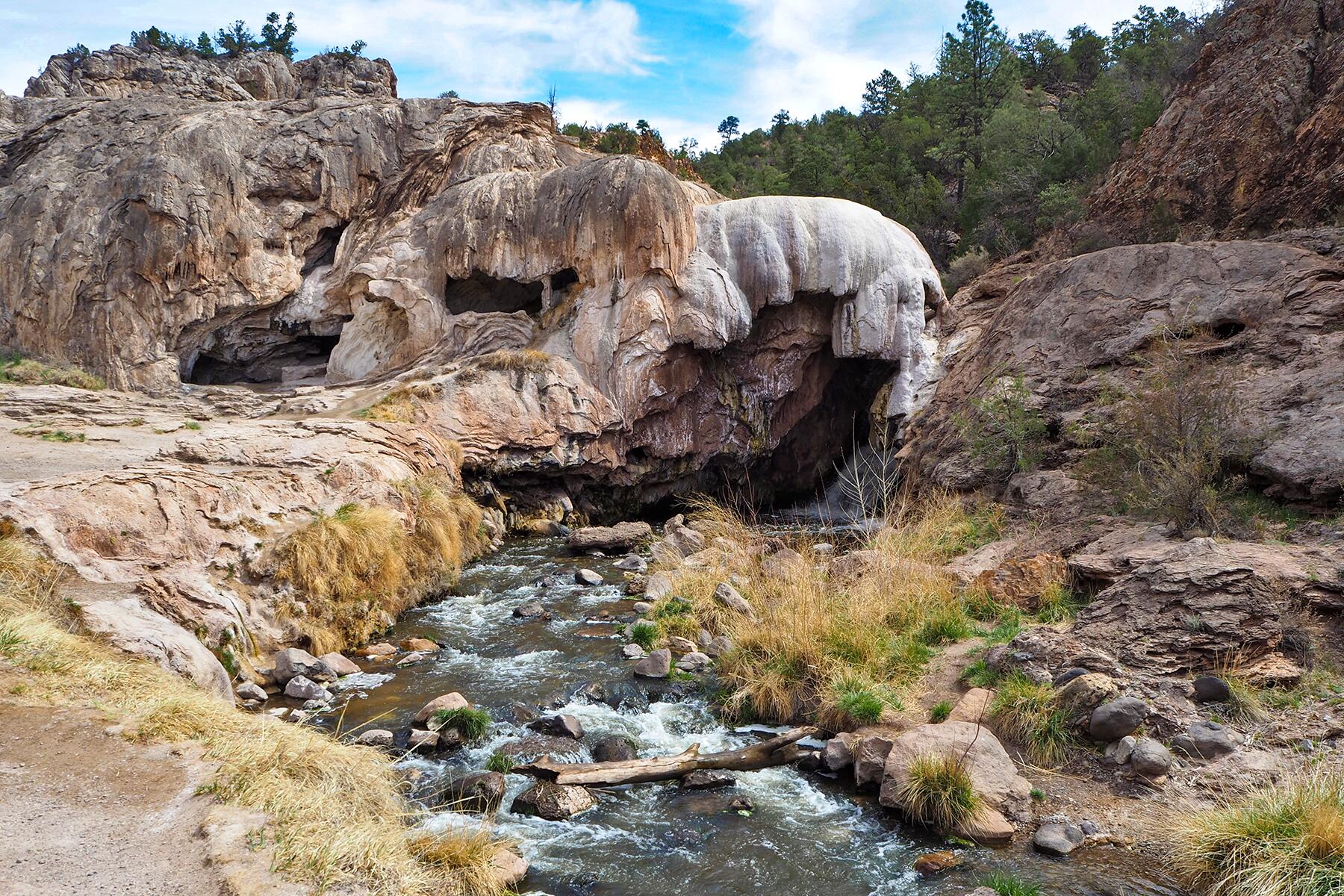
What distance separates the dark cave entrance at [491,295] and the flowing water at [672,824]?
1297 centimetres

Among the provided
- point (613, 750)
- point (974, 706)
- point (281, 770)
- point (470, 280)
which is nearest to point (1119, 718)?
point (974, 706)

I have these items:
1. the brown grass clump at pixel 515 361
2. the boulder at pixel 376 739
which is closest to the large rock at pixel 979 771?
the boulder at pixel 376 739

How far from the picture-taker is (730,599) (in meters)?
9.87

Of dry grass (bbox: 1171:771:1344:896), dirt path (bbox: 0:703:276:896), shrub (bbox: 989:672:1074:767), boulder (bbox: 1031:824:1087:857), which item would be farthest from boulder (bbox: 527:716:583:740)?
dry grass (bbox: 1171:771:1344:896)

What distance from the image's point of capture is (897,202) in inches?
1037

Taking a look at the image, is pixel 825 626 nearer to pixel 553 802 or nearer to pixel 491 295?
pixel 553 802

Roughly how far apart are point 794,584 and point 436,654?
4.02 meters

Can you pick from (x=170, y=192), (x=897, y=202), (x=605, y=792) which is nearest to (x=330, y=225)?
(x=170, y=192)

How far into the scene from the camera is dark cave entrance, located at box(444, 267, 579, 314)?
20909mm

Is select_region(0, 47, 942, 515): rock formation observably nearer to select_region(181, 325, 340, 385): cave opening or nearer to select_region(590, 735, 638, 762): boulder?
select_region(181, 325, 340, 385): cave opening

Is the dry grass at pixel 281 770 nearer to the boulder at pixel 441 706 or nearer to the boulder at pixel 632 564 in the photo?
the boulder at pixel 441 706

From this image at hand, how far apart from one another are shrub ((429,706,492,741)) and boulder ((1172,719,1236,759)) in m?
5.33

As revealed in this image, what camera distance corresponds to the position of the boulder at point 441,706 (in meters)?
7.38

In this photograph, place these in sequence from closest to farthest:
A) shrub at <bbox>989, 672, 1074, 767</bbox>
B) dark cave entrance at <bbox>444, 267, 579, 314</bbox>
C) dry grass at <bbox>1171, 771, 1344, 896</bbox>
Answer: dry grass at <bbox>1171, 771, 1344, 896</bbox>
shrub at <bbox>989, 672, 1074, 767</bbox>
dark cave entrance at <bbox>444, 267, 579, 314</bbox>
